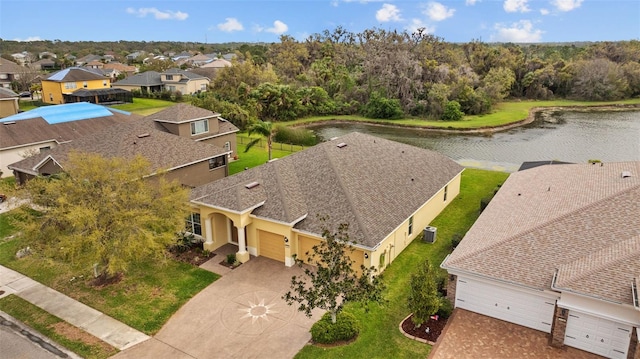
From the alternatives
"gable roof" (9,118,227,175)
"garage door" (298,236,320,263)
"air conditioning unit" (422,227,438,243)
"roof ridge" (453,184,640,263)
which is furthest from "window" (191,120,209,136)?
"roof ridge" (453,184,640,263)

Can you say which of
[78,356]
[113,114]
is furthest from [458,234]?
[113,114]

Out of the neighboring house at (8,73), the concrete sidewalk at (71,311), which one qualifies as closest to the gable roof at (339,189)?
the concrete sidewalk at (71,311)

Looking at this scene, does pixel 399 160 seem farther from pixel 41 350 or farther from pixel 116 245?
pixel 41 350

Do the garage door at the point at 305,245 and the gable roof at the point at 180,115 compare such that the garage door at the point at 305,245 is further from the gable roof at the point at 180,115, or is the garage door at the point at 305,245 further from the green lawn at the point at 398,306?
the gable roof at the point at 180,115

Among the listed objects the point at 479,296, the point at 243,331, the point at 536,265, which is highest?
the point at 536,265

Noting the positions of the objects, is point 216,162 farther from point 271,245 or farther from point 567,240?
point 567,240

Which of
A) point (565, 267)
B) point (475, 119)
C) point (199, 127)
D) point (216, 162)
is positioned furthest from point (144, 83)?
point (565, 267)

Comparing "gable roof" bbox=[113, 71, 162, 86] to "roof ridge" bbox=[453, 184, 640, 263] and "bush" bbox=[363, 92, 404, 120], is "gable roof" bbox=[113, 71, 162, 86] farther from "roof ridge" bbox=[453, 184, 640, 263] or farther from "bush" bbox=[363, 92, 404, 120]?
"roof ridge" bbox=[453, 184, 640, 263]
